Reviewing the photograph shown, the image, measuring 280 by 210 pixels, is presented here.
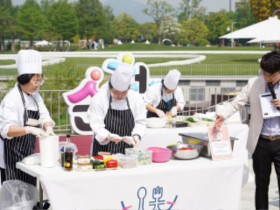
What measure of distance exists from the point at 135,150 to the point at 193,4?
269ft

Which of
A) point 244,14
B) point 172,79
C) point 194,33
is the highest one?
point 244,14

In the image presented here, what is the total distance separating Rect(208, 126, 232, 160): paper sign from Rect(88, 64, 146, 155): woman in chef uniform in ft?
1.77

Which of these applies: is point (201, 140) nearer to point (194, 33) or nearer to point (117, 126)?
point (117, 126)

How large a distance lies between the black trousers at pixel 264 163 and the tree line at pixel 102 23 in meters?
51.8

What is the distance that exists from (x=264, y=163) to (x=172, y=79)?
81.9 inches

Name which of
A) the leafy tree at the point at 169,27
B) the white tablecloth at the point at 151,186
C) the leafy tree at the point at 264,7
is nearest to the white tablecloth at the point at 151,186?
the white tablecloth at the point at 151,186

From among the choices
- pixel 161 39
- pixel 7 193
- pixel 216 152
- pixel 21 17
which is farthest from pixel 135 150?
pixel 161 39

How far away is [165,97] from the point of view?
20.1 ft

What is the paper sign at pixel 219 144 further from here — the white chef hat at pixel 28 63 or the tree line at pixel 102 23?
the tree line at pixel 102 23

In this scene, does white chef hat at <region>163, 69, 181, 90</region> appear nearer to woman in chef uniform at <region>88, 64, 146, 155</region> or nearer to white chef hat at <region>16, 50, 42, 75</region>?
woman in chef uniform at <region>88, 64, 146, 155</region>

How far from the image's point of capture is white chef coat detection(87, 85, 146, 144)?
3.95 metres

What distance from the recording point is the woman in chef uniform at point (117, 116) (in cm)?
389

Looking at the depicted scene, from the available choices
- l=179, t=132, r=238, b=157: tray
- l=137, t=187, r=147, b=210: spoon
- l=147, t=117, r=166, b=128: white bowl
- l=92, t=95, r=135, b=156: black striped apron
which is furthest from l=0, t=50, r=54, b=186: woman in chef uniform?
l=147, t=117, r=166, b=128: white bowl

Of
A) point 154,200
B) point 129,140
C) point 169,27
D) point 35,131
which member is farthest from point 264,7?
point 169,27
